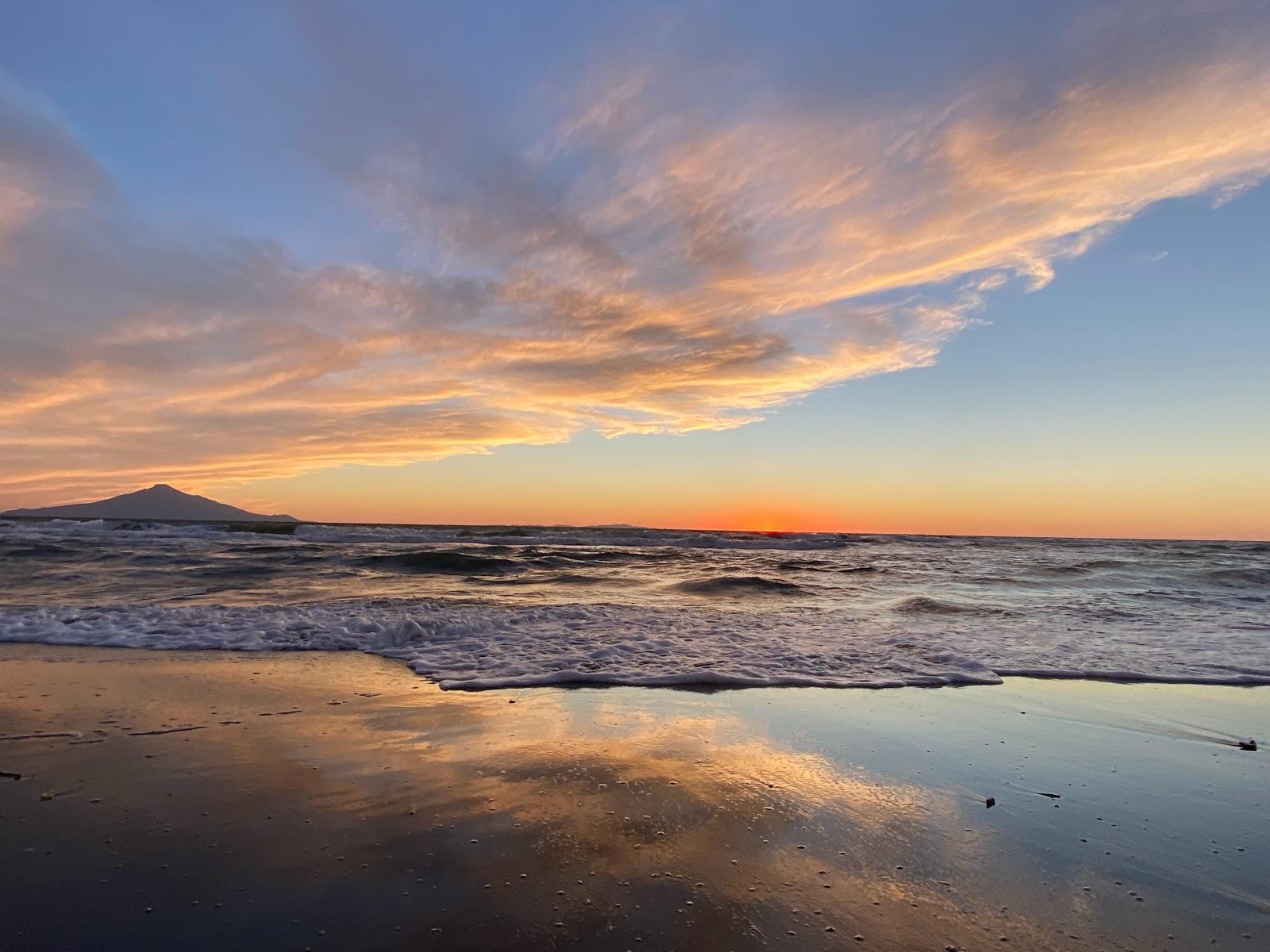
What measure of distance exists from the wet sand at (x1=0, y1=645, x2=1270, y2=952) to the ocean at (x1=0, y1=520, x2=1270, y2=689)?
1.72 meters

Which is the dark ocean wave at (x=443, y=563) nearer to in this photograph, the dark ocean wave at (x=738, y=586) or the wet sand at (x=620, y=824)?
the dark ocean wave at (x=738, y=586)

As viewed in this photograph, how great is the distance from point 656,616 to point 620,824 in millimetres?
8139

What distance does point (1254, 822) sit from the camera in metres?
3.99

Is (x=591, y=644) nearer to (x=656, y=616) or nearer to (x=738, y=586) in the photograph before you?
(x=656, y=616)

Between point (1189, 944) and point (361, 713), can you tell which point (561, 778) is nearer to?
point (361, 713)

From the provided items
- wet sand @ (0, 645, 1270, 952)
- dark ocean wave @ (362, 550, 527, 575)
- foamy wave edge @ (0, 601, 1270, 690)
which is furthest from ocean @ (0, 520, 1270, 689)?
wet sand @ (0, 645, 1270, 952)

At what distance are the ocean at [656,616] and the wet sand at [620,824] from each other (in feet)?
5.65

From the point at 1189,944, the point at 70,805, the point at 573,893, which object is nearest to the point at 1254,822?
the point at 1189,944

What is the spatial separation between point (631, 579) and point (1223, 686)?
1360 cm

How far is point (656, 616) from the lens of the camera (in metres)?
11.8

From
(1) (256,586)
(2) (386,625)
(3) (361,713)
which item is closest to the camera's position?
(3) (361,713)

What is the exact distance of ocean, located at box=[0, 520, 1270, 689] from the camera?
26.6ft

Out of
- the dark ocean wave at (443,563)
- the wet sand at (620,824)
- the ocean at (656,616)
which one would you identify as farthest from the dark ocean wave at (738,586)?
the wet sand at (620,824)

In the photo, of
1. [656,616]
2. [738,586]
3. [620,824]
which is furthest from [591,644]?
[738,586]
